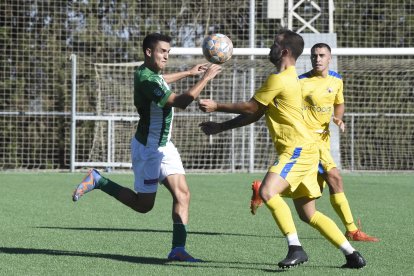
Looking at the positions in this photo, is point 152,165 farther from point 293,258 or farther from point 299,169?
point 293,258

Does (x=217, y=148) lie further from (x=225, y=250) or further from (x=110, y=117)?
(x=225, y=250)

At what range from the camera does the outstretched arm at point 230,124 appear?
694 cm

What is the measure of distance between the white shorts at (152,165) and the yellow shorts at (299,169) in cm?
110

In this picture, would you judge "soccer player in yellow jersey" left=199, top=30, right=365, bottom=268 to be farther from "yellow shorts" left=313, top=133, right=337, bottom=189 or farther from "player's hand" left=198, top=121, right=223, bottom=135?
"yellow shorts" left=313, top=133, right=337, bottom=189

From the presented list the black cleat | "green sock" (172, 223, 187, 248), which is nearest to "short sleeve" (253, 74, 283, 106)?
the black cleat

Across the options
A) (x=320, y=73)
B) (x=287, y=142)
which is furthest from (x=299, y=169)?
(x=320, y=73)

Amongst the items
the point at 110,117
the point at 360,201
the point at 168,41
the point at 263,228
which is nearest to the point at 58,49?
the point at 110,117

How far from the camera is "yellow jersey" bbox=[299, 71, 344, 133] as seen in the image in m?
9.29

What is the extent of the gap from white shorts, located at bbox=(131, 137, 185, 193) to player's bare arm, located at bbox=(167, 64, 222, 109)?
576 millimetres

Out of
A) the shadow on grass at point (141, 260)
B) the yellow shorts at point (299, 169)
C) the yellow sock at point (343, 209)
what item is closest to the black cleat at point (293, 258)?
the shadow on grass at point (141, 260)

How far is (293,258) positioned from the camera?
653 centimetres

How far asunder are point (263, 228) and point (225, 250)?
196 centimetres

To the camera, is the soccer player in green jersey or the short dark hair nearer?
the short dark hair

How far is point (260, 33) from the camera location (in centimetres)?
2381
